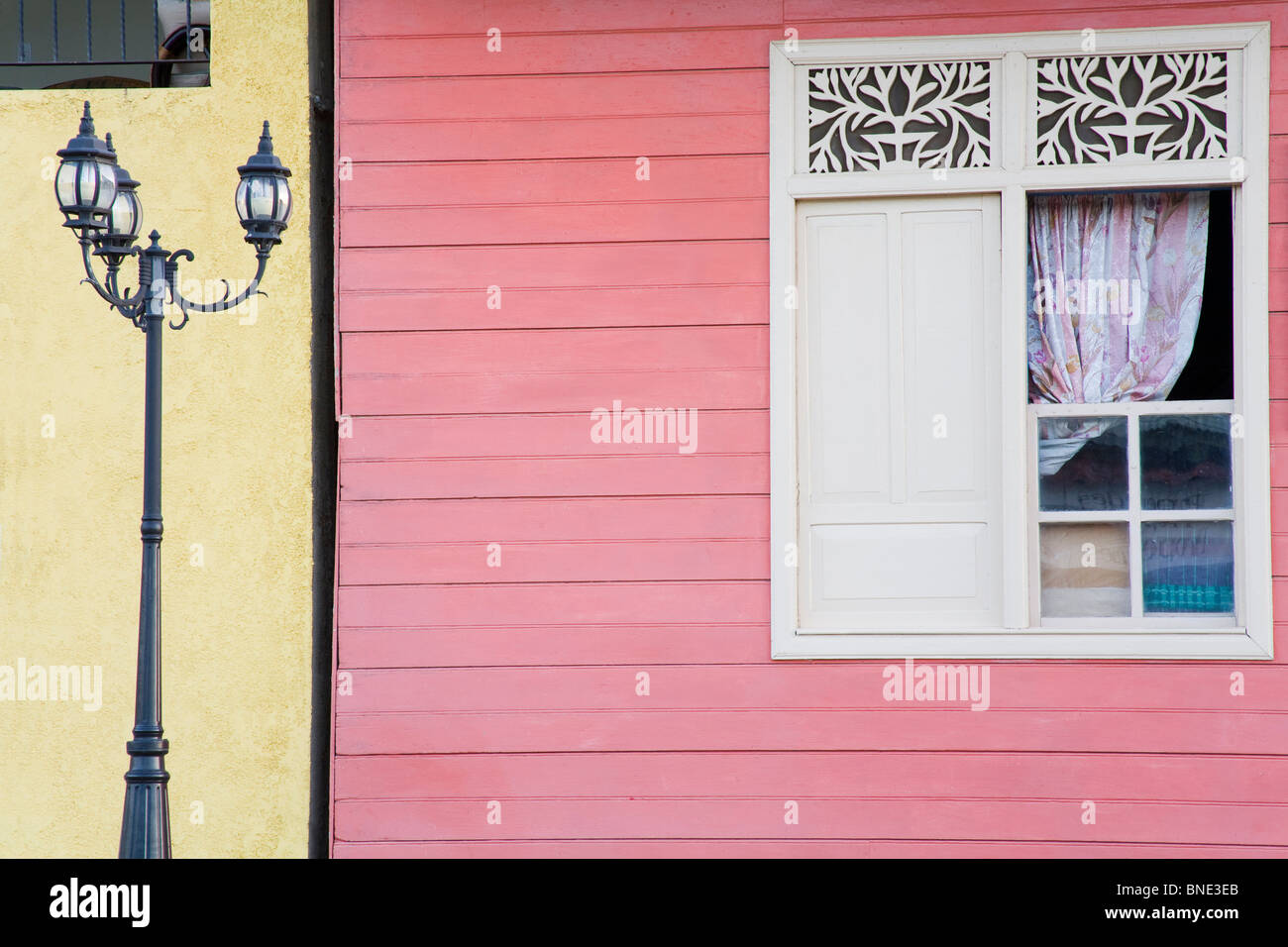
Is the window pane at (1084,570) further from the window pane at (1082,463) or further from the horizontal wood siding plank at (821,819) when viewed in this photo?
the horizontal wood siding plank at (821,819)

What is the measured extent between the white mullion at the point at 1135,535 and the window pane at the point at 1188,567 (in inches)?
0.9

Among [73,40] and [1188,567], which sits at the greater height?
[73,40]

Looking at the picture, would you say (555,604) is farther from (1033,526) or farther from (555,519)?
(1033,526)

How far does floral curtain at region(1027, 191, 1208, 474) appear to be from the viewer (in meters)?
4.47

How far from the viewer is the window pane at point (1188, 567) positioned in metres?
4.42

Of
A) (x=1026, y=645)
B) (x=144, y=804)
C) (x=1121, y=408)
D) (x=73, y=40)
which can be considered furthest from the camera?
(x=73, y=40)

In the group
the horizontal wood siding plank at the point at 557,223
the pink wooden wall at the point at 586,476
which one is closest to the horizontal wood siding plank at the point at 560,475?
the pink wooden wall at the point at 586,476

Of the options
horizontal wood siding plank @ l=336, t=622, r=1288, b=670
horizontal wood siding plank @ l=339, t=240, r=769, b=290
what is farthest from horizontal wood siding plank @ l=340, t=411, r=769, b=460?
horizontal wood siding plank @ l=336, t=622, r=1288, b=670

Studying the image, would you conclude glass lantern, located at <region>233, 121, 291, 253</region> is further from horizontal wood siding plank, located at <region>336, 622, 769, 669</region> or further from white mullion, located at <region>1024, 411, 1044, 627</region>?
white mullion, located at <region>1024, 411, 1044, 627</region>

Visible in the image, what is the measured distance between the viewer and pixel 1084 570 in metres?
4.49

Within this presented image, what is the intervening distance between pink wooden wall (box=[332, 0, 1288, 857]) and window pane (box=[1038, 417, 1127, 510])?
68 centimetres

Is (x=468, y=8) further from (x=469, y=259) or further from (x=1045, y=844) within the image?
(x=1045, y=844)

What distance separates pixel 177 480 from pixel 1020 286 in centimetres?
344

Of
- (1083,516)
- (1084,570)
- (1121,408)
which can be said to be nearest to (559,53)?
(1121,408)
